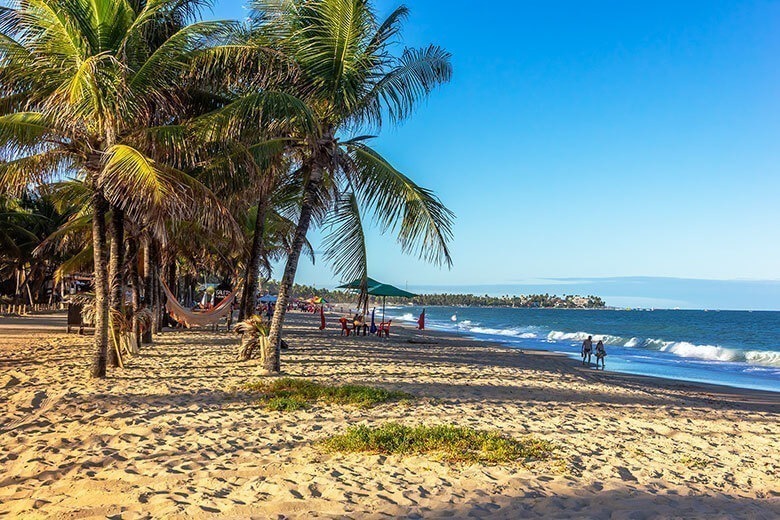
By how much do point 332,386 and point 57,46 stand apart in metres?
5.72

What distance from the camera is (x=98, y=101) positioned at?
269 inches

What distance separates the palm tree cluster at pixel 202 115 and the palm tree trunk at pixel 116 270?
0.03 metres

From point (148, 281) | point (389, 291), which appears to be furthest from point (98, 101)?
point (389, 291)

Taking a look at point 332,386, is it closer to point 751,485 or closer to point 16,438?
point 16,438

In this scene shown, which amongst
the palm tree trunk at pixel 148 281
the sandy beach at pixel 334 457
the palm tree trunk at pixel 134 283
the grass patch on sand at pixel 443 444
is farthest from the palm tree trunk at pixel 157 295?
the grass patch on sand at pixel 443 444

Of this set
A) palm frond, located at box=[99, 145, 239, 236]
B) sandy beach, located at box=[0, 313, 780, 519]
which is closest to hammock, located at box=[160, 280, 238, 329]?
sandy beach, located at box=[0, 313, 780, 519]

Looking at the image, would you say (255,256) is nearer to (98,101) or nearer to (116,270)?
(116,270)

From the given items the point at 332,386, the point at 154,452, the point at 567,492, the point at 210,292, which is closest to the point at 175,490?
the point at 154,452

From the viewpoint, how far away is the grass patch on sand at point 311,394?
6802 millimetres

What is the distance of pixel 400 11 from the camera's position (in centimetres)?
900

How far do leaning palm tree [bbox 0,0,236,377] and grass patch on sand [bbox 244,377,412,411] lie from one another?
2458 mm

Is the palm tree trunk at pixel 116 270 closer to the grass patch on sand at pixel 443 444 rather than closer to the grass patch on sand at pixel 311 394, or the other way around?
the grass patch on sand at pixel 311 394

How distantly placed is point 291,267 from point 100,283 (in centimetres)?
276

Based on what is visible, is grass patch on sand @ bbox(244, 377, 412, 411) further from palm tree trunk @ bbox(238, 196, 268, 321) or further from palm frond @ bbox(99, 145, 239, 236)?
palm tree trunk @ bbox(238, 196, 268, 321)
